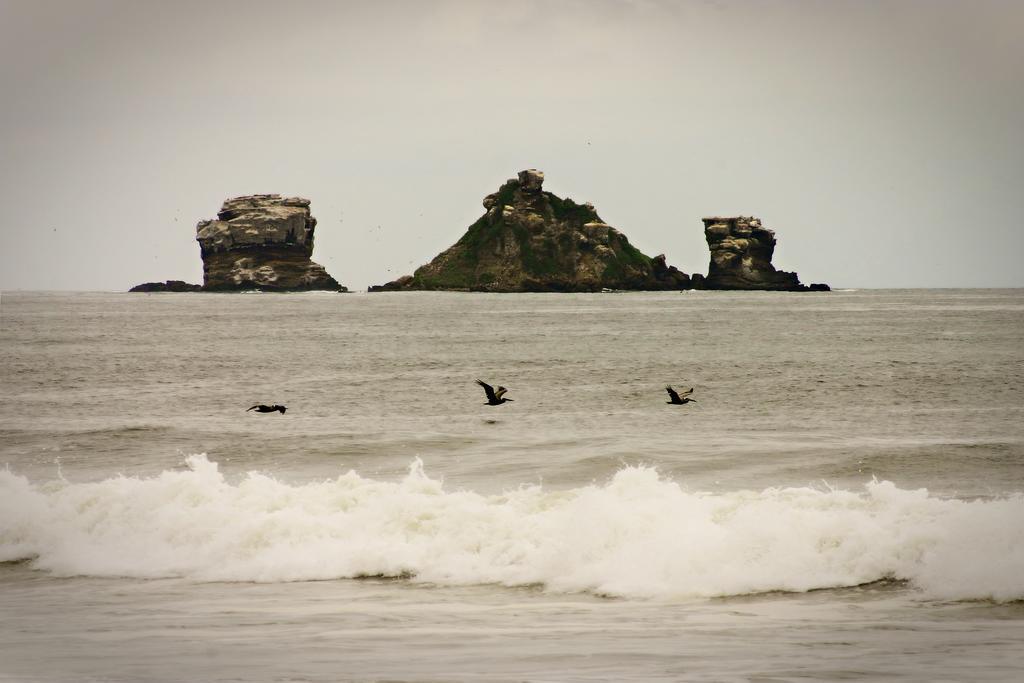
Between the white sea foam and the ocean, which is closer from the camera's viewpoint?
the ocean

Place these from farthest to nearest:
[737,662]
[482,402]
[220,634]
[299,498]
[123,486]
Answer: [482,402] < [123,486] < [299,498] < [220,634] < [737,662]

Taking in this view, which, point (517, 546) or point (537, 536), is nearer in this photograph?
point (517, 546)

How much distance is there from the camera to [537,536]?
16.5 metres

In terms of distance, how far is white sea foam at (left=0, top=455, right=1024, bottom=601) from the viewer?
15.0 metres

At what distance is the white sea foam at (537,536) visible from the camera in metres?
15.0

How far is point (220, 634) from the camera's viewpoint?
12781 mm

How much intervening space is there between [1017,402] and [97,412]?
31760mm

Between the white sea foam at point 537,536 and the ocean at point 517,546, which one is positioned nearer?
the ocean at point 517,546

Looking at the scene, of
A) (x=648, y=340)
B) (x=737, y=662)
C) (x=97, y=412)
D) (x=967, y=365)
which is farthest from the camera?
(x=648, y=340)

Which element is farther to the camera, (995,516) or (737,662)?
(995,516)

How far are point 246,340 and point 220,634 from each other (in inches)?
3067

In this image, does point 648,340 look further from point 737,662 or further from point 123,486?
point 737,662

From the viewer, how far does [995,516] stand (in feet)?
51.8

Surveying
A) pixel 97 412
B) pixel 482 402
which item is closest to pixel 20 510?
pixel 97 412
